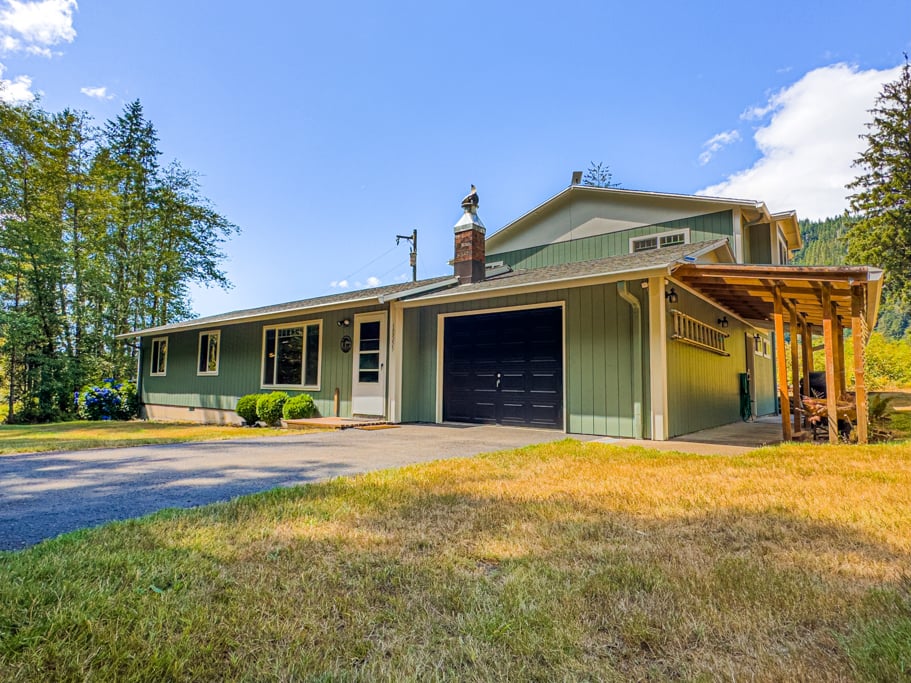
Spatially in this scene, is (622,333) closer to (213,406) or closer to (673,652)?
(673,652)

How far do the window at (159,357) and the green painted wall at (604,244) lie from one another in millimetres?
10234

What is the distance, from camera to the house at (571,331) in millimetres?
6648

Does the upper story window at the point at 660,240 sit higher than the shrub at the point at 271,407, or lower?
higher

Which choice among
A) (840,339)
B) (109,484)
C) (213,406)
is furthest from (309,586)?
(213,406)

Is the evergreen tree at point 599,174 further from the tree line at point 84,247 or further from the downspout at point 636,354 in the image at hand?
the downspout at point 636,354

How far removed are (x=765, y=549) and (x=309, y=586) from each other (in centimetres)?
198

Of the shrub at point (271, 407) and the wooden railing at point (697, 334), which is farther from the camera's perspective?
→ the shrub at point (271, 407)

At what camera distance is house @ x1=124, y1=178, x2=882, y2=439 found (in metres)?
6.65

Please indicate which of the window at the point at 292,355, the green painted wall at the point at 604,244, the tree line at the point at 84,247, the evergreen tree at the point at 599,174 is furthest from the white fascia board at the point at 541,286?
the evergreen tree at the point at 599,174

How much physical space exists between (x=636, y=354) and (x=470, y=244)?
13.9ft

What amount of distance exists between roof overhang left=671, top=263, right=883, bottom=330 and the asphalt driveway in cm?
310

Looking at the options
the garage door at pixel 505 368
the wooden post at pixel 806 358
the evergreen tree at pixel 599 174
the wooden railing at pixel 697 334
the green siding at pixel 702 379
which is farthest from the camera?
the evergreen tree at pixel 599 174

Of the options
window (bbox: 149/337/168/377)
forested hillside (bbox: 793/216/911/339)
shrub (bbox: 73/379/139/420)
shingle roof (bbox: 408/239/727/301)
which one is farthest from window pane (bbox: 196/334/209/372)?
forested hillside (bbox: 793/216/911/339)

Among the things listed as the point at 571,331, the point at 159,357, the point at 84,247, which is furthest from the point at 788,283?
the point at 84,247
